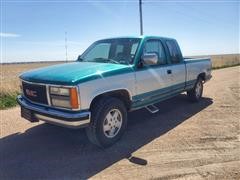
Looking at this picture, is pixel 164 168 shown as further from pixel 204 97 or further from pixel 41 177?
pixel 204 97

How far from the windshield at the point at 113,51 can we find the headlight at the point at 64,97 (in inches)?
57.3

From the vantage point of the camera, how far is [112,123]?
15.5 ft

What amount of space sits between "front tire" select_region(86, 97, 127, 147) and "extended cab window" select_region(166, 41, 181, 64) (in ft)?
7.62

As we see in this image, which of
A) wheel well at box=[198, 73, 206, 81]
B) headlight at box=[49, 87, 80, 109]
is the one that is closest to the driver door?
headlight at box=[49, 87, 80, 109]

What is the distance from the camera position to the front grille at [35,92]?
14.2 ft

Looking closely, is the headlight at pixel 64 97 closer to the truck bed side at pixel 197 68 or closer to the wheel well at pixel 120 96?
the wheel well at pixel 120 96

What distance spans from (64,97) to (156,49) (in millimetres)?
2784

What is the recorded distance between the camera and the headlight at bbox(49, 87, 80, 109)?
12.8 ft

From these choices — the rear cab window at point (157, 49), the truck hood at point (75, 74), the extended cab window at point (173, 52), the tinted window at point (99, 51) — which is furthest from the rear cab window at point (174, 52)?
the truck hood at point (75, 74)

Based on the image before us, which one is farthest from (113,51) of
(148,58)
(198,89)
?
(198,89)

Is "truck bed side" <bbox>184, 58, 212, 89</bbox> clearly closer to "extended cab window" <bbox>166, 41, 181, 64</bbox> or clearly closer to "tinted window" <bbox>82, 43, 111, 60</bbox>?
"extended cab window" <bbox>166, 41, 181, 64</bbox>

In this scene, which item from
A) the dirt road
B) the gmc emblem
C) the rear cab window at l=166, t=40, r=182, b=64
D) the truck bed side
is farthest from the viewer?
the truck bed side

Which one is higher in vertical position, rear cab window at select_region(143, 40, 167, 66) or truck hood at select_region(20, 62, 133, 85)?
rear cab window at select_region(143, 40, 167, 66)

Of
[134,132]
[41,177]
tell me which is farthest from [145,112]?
[41,177]
